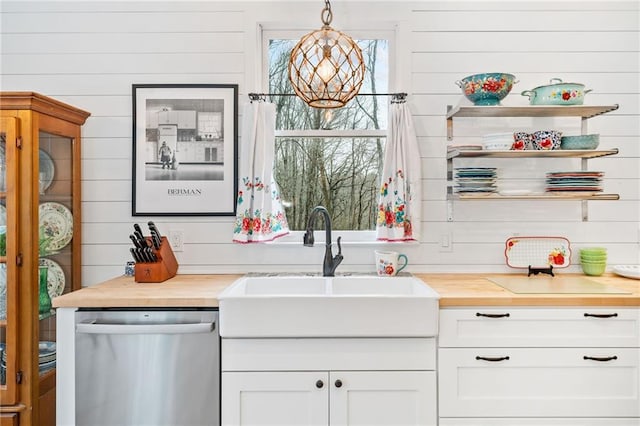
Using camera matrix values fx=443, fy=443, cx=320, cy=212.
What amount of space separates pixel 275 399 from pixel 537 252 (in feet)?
5.29

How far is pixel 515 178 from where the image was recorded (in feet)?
7.98

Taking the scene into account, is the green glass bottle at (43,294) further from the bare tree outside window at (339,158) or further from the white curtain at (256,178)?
the bare tree outside window at (339,158)

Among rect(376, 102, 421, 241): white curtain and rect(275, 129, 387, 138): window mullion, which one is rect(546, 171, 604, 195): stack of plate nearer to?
rect(376, 102, 421, 241): white curtain

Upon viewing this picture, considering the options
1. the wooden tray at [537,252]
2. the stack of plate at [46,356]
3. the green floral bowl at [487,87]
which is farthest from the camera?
the wooden tray at [537,252]

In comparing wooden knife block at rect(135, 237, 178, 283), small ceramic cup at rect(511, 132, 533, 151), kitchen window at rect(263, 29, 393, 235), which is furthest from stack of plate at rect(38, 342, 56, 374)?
small ceramic cup at rect(511, 132, 533, 151)

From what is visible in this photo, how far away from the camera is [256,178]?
2.34 m

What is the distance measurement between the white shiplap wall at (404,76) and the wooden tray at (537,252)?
0.05 m

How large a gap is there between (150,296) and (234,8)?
A: 1612mm

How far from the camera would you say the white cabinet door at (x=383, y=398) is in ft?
5.83

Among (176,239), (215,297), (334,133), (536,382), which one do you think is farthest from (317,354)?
(334,133)

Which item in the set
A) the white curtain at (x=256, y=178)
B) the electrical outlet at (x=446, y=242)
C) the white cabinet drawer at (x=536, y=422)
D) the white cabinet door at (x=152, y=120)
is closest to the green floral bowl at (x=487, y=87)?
the electrical outlet at (x=446, y=242)

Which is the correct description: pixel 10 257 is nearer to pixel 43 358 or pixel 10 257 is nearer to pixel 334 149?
pixel 43 358

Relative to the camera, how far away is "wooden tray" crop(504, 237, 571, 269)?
2.41 meters

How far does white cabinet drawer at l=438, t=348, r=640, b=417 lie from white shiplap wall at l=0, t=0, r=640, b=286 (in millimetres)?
705
